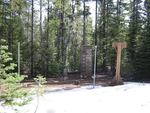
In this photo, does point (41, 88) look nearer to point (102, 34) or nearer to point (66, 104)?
point (66, 104)

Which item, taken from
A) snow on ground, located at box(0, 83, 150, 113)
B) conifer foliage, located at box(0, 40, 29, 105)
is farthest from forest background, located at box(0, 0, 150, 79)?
conifer foliage, located at box(0, 40, 29, 105)

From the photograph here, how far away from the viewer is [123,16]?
102ft

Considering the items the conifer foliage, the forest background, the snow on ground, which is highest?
the forest background

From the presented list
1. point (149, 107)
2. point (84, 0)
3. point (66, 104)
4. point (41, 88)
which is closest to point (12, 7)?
point (84, 0)

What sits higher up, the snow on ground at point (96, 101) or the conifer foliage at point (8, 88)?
the conifer foliage at point (8, 88)

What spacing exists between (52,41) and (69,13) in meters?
3.12

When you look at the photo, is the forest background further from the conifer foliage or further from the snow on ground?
the conifer foliage

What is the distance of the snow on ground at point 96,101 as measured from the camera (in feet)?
36.4

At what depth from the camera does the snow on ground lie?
11094 mm

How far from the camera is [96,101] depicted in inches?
500

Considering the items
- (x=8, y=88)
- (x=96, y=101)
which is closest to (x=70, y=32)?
(x=96, y=101)

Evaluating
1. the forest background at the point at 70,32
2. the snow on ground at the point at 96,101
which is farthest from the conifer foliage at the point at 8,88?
the forest background at the point at 70,32

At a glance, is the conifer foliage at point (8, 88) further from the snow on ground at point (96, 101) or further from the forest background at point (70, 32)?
the forest background at point (70, 32)

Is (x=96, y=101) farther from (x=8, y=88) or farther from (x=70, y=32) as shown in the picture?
(x=70, y=32)
